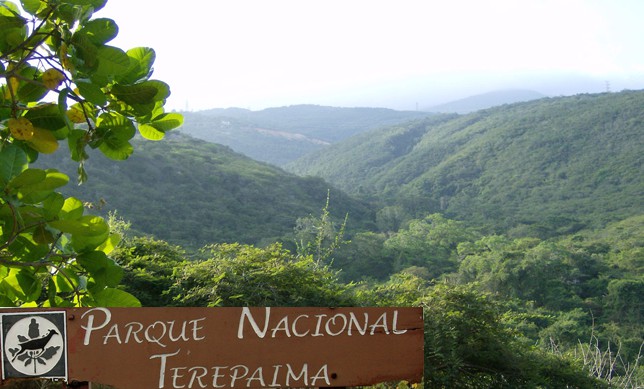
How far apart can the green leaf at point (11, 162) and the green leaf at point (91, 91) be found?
0.20 metres

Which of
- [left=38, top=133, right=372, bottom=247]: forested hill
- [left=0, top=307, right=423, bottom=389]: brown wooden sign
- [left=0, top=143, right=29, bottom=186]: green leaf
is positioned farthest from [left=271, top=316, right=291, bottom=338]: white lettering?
[left=38, top=133, right=372, bottom=247]: forested hill

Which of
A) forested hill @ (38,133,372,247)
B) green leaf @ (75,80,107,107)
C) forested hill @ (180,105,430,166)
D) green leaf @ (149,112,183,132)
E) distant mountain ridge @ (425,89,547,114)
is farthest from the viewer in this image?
distant mountain ridge @ (425,89,547,114)

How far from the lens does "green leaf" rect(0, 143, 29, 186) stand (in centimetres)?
165

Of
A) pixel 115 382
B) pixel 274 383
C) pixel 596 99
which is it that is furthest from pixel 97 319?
pixel 596 99

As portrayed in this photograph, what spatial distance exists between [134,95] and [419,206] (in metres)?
44.8

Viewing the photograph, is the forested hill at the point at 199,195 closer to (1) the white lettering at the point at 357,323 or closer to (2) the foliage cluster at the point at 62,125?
(2) the foliage cluster at the point at 62,125

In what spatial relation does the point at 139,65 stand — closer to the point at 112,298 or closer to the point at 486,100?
the point at 112,298

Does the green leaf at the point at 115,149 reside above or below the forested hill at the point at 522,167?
above

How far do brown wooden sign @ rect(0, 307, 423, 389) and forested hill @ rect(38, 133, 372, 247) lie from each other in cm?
2483

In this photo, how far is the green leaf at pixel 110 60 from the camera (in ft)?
5.40

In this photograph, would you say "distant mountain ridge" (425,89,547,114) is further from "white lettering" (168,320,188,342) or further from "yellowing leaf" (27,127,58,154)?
"white lettering" (168,320,188,342)

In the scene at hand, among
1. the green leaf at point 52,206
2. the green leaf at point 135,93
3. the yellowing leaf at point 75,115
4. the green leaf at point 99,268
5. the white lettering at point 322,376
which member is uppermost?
the green leaf at point 135,93

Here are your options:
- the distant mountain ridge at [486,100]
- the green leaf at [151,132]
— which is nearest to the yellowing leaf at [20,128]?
the green leaf at [151,132]

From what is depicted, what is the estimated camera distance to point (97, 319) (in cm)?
163
